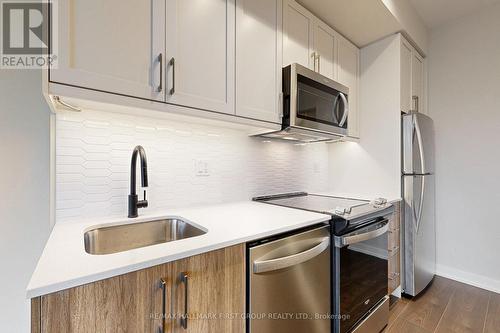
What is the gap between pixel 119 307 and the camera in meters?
0.65

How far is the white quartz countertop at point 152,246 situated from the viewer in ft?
1.95

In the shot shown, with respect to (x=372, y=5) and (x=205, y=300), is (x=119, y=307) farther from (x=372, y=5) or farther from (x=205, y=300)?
Result: (x=372, y=5)

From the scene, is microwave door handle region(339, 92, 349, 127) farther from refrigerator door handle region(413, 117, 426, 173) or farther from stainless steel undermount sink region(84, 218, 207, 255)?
stainless steel undermount sink region(84, 218, 207, 255)

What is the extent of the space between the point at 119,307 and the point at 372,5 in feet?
7.76

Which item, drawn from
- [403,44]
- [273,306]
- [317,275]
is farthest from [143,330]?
[403,44]

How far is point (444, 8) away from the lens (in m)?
2.32

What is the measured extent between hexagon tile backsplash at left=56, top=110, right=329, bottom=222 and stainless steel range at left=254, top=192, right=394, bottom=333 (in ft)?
1.44

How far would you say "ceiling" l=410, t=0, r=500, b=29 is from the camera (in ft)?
7.30

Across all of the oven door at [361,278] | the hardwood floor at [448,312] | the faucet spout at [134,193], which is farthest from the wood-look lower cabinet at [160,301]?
the hardwood floor at [448,312]

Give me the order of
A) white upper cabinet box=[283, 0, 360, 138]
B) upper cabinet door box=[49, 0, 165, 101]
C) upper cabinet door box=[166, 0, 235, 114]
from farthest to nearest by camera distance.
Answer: white upper cabinet box=[283, 0, 360, 138] → upper cabinet door box=[166, 0, 235, 114] → upper cabinet door box=[49, 0, 165, 101]

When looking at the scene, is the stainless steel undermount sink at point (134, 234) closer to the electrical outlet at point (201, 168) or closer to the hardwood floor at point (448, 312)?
the electrical outlet at point (201, 168)

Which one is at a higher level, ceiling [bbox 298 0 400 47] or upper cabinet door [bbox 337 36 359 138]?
ceiling [bbox 298 0 400 47]

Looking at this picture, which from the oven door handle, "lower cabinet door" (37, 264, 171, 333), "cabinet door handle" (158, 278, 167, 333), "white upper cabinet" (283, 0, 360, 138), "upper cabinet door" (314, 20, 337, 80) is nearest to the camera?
"lower cabinet door" (37, 264, 171, 333)

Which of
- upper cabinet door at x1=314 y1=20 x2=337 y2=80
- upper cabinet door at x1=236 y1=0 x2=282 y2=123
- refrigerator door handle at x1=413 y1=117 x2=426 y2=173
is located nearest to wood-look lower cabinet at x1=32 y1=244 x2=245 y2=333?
upper cabinet door at x1=236 y1=0 x2=282 y2=123
